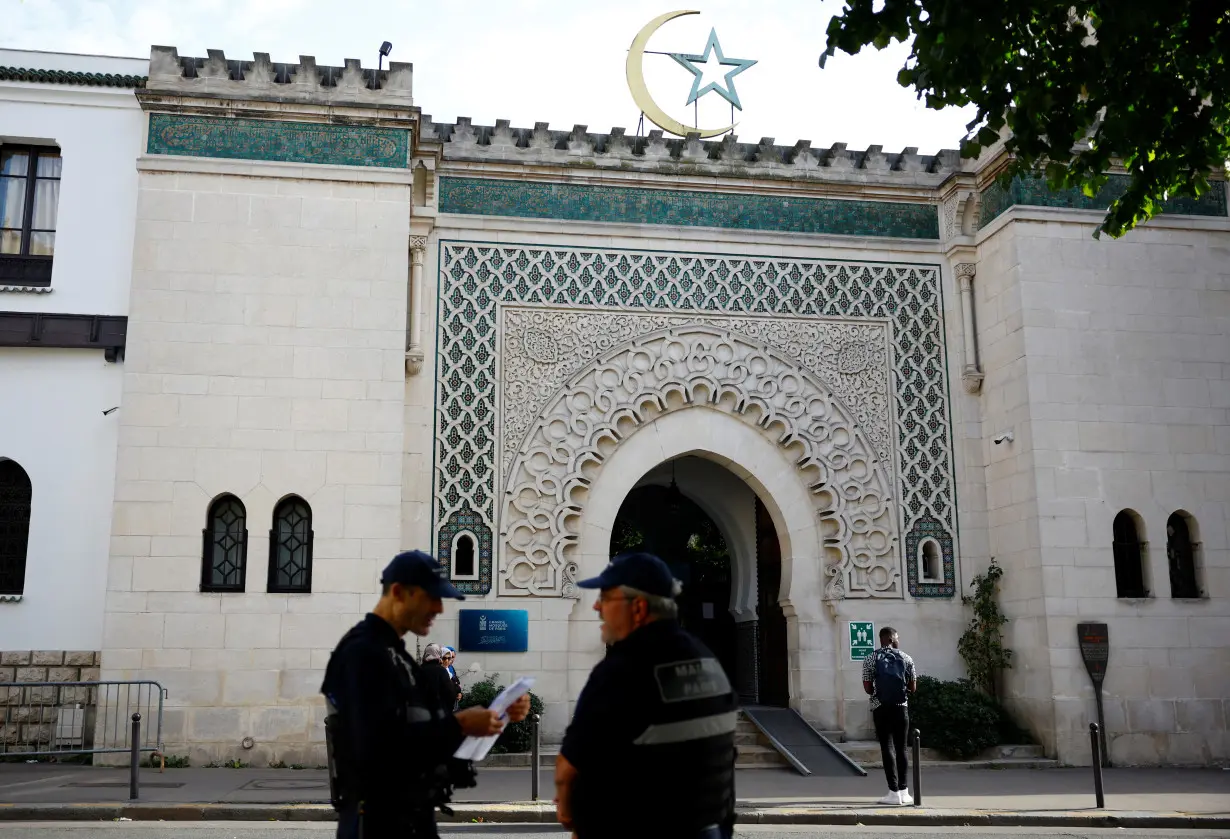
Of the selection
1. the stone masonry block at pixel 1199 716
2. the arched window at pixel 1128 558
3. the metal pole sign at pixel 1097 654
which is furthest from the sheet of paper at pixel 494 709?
the stone masonry block at pixel 1199 716

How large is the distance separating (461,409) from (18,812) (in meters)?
6.17

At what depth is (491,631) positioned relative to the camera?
12914 millimetres

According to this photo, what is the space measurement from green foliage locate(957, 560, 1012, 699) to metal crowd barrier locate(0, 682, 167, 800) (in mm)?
8682

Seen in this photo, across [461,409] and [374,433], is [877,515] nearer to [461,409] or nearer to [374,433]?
[461,409]

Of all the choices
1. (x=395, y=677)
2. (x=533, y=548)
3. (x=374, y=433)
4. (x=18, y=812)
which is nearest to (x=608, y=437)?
(x=533, y=548)

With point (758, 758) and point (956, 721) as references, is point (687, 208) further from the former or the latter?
point (956, 721)

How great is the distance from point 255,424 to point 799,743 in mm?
6631

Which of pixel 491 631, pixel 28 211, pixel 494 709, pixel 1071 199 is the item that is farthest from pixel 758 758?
pixel 28 211

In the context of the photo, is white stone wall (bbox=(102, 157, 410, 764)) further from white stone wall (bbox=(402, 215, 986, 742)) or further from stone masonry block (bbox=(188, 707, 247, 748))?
white stone wall (bbox=(402, 215, 986, 742))

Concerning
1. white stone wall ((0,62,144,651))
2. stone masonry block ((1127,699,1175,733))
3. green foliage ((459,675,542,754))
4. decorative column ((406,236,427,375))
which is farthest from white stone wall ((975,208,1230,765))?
white stone wall ((0,62,144,651))

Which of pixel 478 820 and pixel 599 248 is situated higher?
pixel 599 248

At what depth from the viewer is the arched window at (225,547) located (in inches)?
475

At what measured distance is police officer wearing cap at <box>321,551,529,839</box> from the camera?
3.38 metres

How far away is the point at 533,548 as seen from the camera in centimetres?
1324
